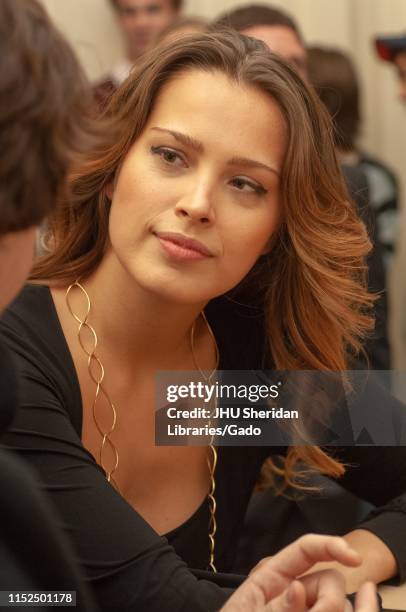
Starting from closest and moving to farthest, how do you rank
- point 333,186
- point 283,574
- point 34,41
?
point 34,41 < point 283,574 < point 333,186

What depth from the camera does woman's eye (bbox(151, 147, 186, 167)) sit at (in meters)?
1.37

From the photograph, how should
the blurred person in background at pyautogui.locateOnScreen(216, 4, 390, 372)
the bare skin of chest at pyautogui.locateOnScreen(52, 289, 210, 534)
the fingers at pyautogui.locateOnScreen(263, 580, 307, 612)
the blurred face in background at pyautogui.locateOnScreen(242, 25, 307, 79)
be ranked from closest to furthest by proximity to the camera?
1. the fingers at pyautogui.locateOnScreen(263, 580, 307, 612)
2. the bare skin of chest at pyautogui.locateOnScreen(52, 289, 210, 534)
3. the blurred person in background at pyautogui.locateOnScreen(216, 4, 390, 372)
4. the blurred face in background at pyautogui.locateOnScreen(242, 25, 307, 79)

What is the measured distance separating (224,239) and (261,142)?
141 millimetres

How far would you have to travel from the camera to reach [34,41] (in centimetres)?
85

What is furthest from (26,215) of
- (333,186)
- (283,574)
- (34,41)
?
(333,186)

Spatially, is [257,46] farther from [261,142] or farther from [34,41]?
[34,41]

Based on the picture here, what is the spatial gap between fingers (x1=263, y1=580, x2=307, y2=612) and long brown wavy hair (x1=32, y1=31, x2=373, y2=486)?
550 mm

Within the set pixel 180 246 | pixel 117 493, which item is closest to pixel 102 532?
pixel 117 493

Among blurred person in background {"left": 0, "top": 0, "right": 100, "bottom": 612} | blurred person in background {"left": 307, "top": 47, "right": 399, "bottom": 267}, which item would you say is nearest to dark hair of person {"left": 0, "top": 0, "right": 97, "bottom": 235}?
blurred person in background {"left": 0, "top": 0, "right": 100, "bottom": 612}

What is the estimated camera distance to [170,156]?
138 centimetres

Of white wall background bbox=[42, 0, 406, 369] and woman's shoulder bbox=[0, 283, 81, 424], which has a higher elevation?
white wall background bbox=[42, 0, 406, 369]

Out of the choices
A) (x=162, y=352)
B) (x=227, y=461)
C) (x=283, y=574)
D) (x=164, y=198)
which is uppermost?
(x=164, y=198)

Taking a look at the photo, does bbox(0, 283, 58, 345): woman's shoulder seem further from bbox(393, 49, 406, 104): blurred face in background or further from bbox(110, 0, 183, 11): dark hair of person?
bbox(110, 0, 183, 11): dark hair of person

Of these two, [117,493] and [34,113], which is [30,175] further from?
[117,493]
